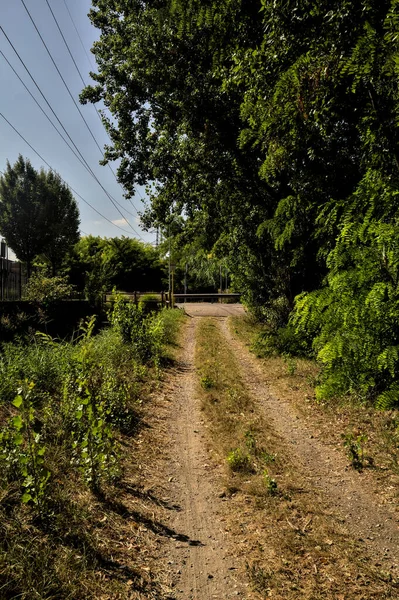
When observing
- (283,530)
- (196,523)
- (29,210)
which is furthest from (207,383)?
(29,210)

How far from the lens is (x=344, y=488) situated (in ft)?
12.4

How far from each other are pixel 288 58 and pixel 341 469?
4014mm

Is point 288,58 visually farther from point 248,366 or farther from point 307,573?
point 248,366

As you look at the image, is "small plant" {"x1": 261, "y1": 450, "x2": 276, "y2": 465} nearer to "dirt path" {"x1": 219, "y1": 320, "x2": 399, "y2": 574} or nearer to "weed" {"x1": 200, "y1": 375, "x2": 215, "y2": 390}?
"dirt path" {"x1": 219, "y1": 320, "x2": 399, "y2": 574}

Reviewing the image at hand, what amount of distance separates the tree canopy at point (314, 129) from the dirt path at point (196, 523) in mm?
1494

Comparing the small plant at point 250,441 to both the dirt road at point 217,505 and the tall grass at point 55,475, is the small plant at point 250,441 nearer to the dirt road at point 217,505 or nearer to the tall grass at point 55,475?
the dirt road at point 217,505

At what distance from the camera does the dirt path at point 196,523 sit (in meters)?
2.50

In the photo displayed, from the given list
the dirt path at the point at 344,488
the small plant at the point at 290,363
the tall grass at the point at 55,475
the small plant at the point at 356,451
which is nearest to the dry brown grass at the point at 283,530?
the dirt path at the point at 344,488

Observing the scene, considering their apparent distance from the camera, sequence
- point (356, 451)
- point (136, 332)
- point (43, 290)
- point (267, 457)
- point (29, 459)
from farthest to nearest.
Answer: point (43, 290) → point (136, 332) → point (356, 451) → point (267, 457) → point (29, 459)

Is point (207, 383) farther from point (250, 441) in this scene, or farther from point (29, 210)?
point (29, 210)

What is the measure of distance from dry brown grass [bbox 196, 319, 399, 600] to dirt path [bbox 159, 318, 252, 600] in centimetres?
13

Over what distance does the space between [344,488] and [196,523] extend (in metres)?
1.56

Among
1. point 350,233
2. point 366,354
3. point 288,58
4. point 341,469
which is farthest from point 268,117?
point 341,469

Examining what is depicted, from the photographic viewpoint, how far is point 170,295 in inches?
952
